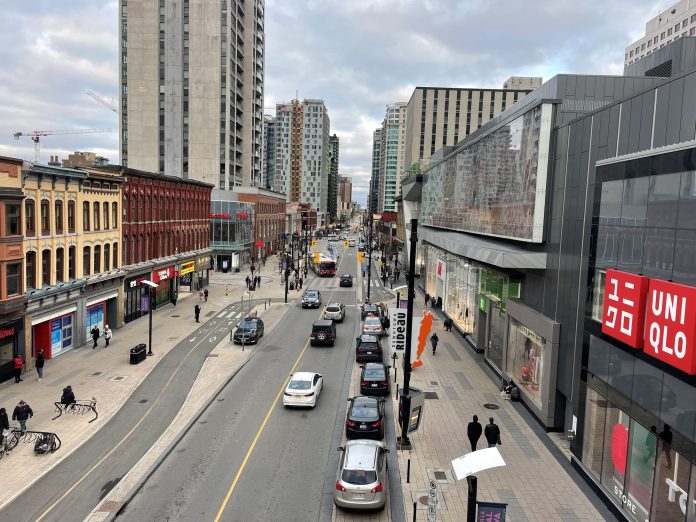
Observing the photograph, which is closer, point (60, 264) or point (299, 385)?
point (299, 385)

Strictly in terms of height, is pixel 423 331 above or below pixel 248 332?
above

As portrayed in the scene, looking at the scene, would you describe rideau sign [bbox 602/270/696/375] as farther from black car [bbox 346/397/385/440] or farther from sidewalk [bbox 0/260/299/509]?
sidewalk [bbox 0/260/299/509]

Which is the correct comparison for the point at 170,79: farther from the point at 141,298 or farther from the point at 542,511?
the point at 542,511

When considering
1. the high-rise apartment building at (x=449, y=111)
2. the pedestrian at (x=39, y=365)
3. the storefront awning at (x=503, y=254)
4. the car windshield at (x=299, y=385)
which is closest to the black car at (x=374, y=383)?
the car windshield at (x=299, y=385)

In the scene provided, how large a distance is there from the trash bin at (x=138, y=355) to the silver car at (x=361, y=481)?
18.5 meters

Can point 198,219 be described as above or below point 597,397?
above

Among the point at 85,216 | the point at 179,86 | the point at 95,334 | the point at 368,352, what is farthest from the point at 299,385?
the point at 179,86

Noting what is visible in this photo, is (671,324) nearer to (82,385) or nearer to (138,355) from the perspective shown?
(82,385)

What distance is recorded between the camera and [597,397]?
52.0 feet

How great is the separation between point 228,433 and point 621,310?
14.5m

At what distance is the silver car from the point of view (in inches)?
557

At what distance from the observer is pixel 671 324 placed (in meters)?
11.6

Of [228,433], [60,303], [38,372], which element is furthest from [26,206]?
[228,433]

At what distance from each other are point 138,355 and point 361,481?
19.8m
